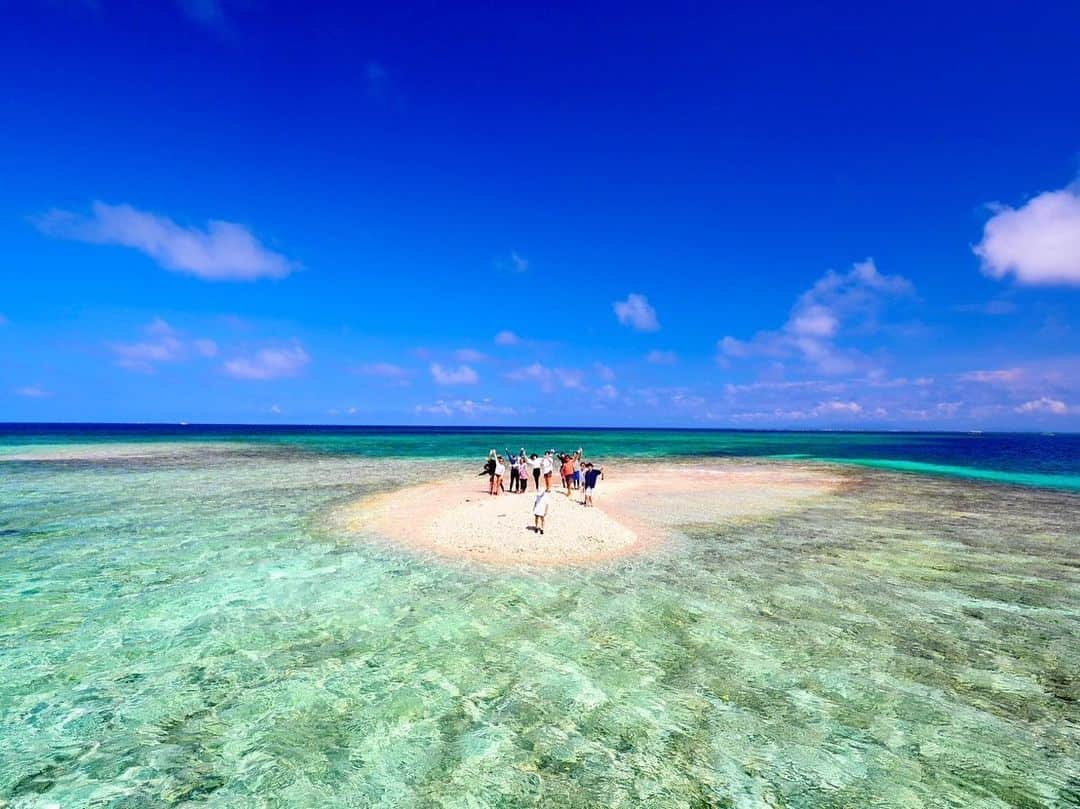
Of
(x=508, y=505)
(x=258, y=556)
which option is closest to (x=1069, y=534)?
(x=508, y=505)

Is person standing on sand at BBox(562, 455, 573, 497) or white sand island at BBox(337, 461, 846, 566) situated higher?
person standing on sand at BBox(562, 455, 573, 497)

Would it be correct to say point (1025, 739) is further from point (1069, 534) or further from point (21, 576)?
point (21, 576)

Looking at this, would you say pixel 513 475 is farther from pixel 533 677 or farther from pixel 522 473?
pixel 533 677

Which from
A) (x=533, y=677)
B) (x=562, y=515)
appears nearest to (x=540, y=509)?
(x=562, y=515)

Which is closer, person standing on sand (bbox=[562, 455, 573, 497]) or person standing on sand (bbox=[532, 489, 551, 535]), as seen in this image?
person standing on sand (bbox=[532, 489, 551, 535])

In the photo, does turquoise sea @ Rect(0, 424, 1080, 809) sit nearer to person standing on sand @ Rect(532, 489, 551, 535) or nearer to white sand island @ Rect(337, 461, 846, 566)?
white sand island @ Rect(337, 461, 846, 566)

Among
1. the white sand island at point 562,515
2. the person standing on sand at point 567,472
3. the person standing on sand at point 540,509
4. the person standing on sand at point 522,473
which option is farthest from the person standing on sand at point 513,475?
the person standing on sand at point 540,509

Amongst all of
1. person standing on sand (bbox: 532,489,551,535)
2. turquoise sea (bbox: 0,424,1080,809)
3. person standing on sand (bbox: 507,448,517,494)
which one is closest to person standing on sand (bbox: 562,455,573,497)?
person standing on sand (bbox: 507,448,517,494)
